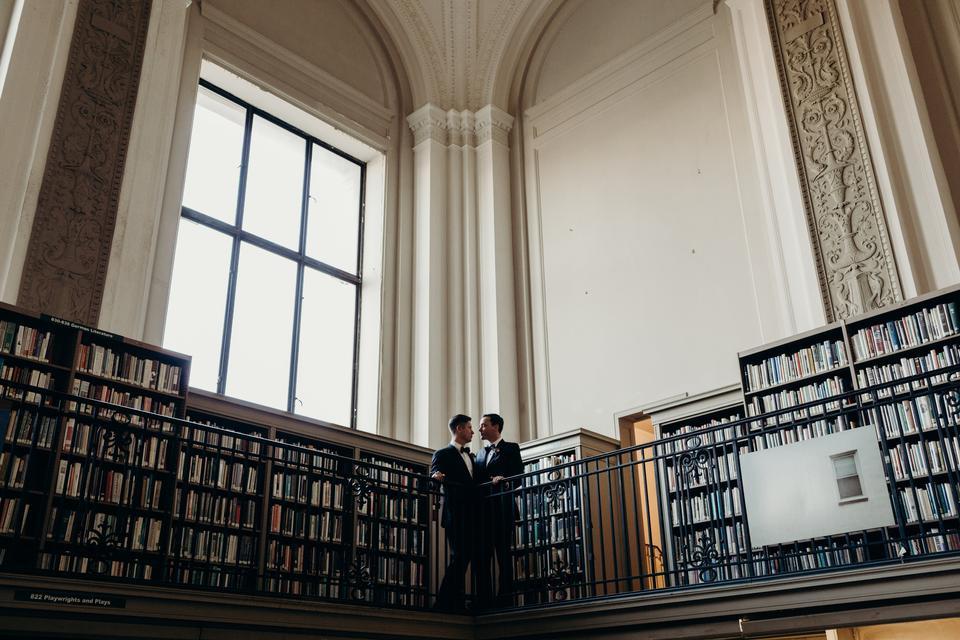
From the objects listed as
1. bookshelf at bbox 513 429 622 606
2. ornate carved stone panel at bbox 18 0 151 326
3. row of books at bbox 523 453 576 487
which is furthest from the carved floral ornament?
row of books at bbox 523 453 576 487

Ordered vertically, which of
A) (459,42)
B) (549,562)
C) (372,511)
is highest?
(459,42)

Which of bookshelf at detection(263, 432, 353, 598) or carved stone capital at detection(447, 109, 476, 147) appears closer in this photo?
bookshelf at detection(263, 432, 353, 598)

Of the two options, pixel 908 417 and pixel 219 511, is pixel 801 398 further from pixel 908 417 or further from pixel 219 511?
pixel 219 511

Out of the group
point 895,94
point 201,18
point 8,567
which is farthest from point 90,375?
point 895,94

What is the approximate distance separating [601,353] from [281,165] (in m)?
3.62

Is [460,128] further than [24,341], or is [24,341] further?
[460,128]

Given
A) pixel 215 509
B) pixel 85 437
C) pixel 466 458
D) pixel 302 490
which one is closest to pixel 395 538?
pixel 302 490

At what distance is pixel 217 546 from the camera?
6.13m

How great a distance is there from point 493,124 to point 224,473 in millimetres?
5141

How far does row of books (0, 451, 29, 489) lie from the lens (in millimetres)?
5273

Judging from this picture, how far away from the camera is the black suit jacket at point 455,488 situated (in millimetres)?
6293

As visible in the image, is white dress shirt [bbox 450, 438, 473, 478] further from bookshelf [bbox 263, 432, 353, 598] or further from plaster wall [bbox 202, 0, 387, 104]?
plaster wall [bbox 202, 0, 387, 104]

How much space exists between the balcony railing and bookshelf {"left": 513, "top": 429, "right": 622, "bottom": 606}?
31mm

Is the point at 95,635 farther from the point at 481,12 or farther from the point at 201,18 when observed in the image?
the point at 481,12
